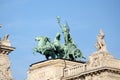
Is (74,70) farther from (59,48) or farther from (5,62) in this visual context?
(5,62)

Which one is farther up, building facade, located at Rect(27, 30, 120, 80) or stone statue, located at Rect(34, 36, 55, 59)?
stone statue, located at Rect(34, 36, 55, 59)

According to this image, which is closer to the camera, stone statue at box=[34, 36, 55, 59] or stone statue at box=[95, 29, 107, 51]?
stone statue at box=[95, 29, 107, 51]

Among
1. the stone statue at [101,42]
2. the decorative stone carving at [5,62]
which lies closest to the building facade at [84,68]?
the stone statue at [101,42]

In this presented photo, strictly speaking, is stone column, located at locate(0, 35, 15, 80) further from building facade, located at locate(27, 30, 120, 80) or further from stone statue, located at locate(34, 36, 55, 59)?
stone statue, located at locate(34, 36, 55, 59)

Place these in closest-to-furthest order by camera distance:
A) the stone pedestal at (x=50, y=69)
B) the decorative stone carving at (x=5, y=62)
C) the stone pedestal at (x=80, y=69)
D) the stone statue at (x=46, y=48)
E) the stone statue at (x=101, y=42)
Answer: the decorative stone carving at (x=5, y=62) → the stone pedestal at (x=80, y=69) → the stone statue at (x=101, y=42) → the stone pedestal at (x=50, y=69) → the stone statue at (x=46, y=48)

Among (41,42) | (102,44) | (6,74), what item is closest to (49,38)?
(41,42)

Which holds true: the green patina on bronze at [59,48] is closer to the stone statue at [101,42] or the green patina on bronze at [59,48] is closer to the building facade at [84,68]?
the building facade at [84,68]

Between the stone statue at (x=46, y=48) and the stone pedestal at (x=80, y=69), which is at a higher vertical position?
the stone statue at (x=46, y=48)

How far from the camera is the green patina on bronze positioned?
7450 centimetres

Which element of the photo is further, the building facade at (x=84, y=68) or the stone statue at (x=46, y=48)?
the stone statue at (x=46, y=48)

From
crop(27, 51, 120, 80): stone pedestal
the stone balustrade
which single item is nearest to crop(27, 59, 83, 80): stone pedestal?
crop(27, 51, 120, 80): stone pedestal

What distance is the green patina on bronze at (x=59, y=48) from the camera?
7450 centimetres

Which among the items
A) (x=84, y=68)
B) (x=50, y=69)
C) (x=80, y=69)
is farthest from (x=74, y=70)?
(x=50, y=69)

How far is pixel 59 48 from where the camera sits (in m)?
74.9
